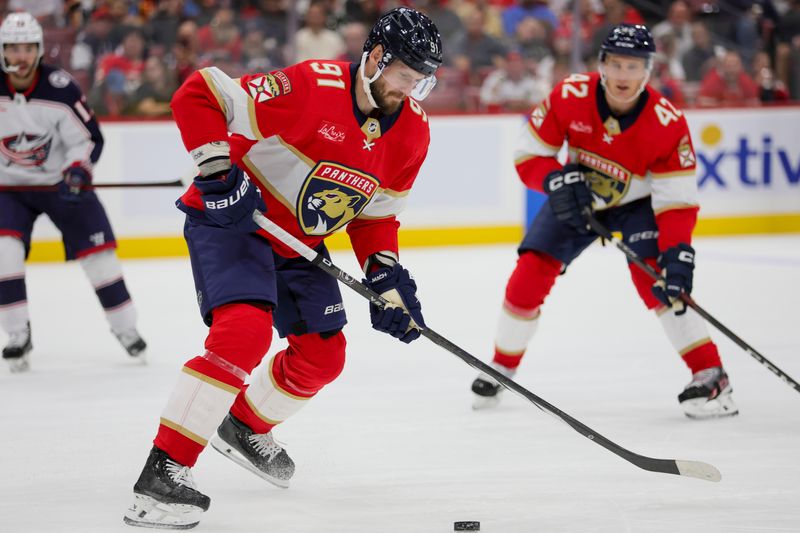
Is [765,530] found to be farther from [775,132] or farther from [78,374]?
[775,132]

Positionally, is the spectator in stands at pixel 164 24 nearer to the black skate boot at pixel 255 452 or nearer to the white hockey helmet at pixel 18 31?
the white hockey helmet at pixel 18 31

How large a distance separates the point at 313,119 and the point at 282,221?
27cm

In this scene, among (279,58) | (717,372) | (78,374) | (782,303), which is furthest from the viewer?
(279,58)

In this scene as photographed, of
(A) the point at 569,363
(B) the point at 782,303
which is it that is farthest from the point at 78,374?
(B) the point at 782,303

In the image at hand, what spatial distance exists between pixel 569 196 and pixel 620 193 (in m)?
0.24

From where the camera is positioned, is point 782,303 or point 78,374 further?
point 782,303

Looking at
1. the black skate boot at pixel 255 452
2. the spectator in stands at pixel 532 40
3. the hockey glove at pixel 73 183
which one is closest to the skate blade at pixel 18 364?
the hockey glove at pixel 73 183

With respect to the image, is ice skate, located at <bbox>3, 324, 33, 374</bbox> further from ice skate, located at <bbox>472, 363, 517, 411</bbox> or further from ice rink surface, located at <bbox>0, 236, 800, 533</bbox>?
ice skate, located at <bbox>472, 363, 517, 411</bbox>

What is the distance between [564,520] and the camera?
2723 millimetres

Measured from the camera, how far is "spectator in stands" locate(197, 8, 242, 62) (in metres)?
7.42

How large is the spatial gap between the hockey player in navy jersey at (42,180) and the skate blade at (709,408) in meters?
2.05

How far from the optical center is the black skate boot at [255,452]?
294 centimetres

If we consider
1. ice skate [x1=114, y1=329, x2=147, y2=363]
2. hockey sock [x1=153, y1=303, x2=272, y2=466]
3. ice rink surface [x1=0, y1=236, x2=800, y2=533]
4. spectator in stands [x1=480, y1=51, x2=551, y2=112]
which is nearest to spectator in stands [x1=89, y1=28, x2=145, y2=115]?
ice rink surface [x1=0, y1=236, x2=800, y2=533]

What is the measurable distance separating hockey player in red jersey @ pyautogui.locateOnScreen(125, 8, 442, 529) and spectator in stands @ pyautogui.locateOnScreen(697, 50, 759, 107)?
225 inches
